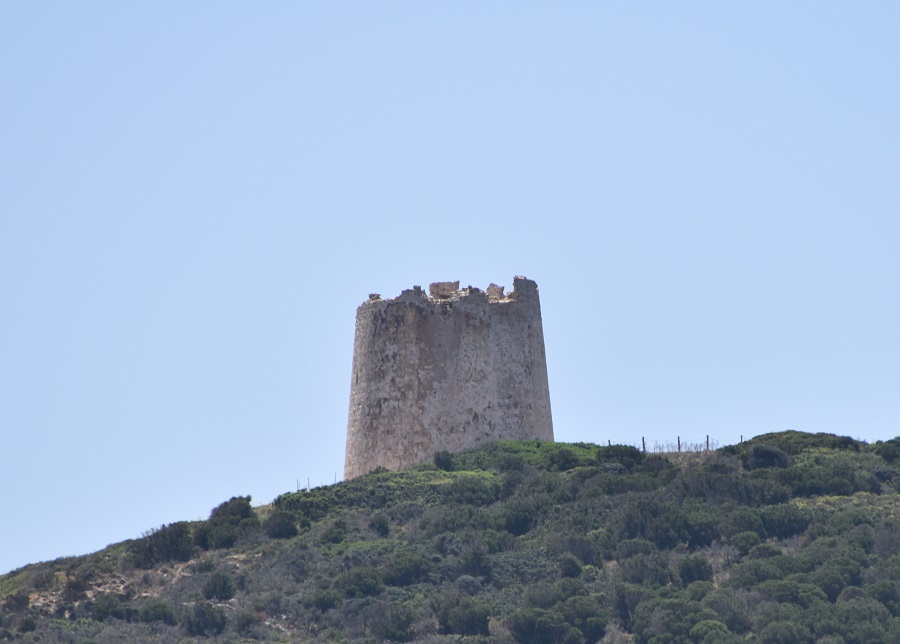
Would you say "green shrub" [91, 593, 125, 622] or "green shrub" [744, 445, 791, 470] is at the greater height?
"green shrub" [744, 445, 791, 470]

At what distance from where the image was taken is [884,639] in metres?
37.2

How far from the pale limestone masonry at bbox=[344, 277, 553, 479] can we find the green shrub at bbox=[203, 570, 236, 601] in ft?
24.5

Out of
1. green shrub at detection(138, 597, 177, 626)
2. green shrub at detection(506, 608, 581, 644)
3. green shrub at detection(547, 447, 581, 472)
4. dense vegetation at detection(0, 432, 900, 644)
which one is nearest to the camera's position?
green shrub at detection(506, 608, 581, 644)

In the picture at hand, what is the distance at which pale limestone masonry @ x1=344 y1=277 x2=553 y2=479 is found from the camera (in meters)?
48.1

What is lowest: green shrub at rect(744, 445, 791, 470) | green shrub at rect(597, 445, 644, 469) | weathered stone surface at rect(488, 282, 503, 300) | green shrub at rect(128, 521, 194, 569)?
green shrub at rect(128, 521, 194, 569)

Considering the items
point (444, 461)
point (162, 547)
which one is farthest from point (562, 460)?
point (162, 547)

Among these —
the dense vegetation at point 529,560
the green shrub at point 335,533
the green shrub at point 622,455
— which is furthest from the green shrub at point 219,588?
the green shrub at point 622,455

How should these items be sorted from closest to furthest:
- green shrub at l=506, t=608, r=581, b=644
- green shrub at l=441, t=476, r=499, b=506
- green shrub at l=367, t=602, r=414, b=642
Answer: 1. green shrub at l=506, t=608, r=581, b=644
2. green shrub at l=367, t=602, r=414, b=642
3. green shrub at l=441, t=476, r=499, b=506

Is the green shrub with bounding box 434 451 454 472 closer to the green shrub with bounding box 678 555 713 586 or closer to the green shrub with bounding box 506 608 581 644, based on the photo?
the green shrub with bounding box 678 555 713 586

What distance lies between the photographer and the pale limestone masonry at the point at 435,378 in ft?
158

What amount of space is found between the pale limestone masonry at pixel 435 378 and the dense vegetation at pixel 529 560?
75 cm

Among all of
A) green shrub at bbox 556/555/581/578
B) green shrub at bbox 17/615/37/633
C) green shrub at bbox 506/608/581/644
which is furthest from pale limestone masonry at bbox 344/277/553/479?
green shrub at bbox 17/615/37/633

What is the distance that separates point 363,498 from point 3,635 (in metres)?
9.91

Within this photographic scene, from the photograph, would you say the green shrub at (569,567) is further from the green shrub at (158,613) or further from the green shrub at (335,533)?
the green shrub at (158,613)
